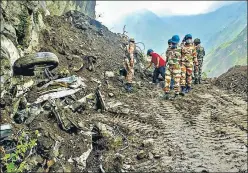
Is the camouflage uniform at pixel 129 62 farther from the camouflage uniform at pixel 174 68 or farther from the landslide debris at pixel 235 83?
the landslide debris at pixel 235 83

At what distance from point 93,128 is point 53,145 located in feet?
3.87

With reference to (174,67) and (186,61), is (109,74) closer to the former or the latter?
(174,67)

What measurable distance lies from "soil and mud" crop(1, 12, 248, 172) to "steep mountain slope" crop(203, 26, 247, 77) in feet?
237

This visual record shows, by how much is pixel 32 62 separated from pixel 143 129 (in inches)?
129

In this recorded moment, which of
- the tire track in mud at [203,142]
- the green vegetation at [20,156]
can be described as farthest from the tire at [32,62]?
the tire track in mud at [203,142]

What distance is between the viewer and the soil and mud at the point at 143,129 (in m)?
5.53

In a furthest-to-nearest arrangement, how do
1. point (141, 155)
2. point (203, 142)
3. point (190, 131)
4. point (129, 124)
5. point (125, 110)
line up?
point (125, 110)
point (129, 124)
point (190, 131)
point (203, 142)
point (141, 155)

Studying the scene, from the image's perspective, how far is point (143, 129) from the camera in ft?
23.8

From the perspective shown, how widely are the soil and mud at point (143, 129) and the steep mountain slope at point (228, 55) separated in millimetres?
72131

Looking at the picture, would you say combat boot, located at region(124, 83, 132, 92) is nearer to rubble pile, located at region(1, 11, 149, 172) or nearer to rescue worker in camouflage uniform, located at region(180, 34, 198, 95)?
rubble pile, located at region(1, 11, 149, 172)

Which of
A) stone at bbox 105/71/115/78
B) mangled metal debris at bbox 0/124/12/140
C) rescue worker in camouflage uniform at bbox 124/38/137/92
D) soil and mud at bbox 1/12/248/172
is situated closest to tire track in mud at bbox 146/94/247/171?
soil and mud at bbox 1/12/248/172

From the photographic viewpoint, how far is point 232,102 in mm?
9719

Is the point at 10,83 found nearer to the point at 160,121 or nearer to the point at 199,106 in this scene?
the point at 160,121

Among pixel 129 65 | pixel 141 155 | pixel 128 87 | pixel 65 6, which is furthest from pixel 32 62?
pixel 65 6
